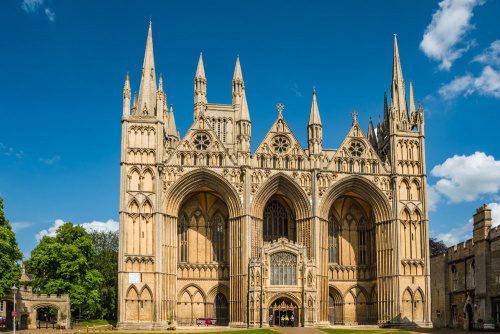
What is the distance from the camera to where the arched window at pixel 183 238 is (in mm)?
62856

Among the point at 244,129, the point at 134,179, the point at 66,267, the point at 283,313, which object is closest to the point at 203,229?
the point at 134,179

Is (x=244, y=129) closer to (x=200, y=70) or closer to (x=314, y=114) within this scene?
(x=314, y=114)

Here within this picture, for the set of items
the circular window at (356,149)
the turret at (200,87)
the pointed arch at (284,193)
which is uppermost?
the turret at (200,87)

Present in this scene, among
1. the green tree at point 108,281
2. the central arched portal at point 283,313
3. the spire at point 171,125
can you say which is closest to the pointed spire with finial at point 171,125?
the spire at point 171,125

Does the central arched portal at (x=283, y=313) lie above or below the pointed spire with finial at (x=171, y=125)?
below

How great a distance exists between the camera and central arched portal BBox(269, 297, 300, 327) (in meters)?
57.9

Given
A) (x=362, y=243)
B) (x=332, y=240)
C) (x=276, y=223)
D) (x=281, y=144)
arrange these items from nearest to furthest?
(x=281, y=144) → (x=276, y=223) → (x=332, y=240) → (x=362, y=243)

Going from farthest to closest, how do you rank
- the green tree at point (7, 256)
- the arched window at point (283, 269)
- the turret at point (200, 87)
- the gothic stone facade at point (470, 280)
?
the turret at point (200, 87) < the arched window at point (283, 269) < the green tree at point (7, 256) < the gothic stone facade at point (470, 280)

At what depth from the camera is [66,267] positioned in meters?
62.0

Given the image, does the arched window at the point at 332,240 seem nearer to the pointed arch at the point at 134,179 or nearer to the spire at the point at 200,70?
the pointed arch at the point at 134,179

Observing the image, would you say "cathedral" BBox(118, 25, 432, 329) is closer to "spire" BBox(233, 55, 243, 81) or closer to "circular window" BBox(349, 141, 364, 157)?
"circular window" BBox(349, 141, 364, 157)

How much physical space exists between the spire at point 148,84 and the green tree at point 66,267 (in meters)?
14.1

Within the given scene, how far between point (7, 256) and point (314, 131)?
29402mm

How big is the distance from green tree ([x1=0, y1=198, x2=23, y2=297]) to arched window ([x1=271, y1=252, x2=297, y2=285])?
2167cm
